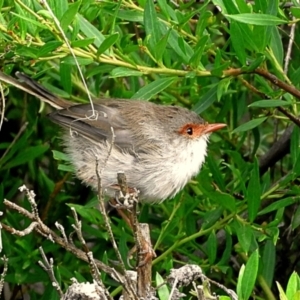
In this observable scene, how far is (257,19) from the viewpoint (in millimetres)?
3889

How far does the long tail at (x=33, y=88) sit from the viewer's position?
182 inches

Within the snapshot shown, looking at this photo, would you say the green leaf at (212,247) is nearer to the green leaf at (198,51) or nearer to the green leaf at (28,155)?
the green leaf at (198,51)

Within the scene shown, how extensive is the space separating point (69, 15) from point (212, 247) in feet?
5.33

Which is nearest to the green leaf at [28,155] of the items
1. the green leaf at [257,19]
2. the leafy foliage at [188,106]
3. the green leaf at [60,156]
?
the leafy foliage at [188,106]

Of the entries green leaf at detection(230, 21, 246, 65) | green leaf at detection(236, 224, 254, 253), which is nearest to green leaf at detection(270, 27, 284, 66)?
green leaf at detection(230, 21, 246, 65)

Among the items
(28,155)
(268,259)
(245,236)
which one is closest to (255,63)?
(245,236)

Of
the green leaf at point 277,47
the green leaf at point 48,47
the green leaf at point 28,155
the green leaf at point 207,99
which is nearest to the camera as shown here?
the green leaf at point 48,47

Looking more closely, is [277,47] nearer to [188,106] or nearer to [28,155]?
[188,106]

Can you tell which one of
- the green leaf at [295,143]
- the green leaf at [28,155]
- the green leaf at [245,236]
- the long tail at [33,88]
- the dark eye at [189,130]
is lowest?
the green leaf at [28,155]

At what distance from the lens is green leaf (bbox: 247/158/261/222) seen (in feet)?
14.8

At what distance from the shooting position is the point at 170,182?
4.79 metres

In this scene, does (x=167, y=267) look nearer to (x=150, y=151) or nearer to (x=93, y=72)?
(x=150, y=151)

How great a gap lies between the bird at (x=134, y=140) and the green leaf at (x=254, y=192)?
16.9 inches

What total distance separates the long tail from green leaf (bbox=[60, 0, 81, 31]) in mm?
730
